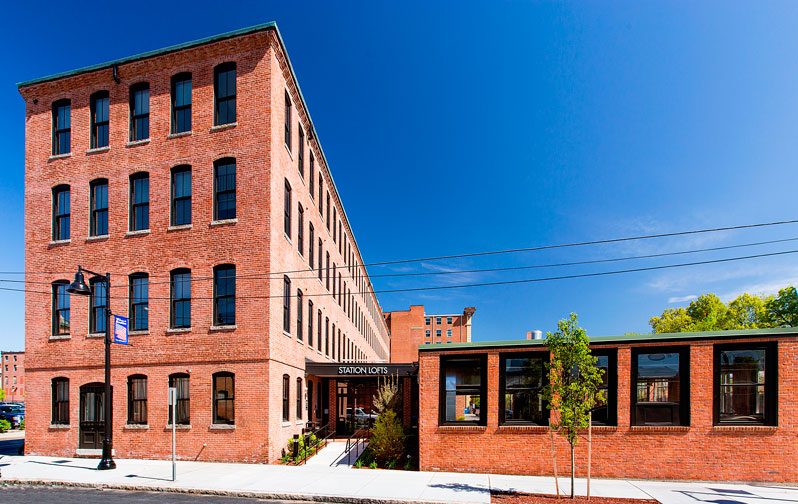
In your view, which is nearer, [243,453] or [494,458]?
[494,458]

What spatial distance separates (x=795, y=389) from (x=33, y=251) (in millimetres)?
27961

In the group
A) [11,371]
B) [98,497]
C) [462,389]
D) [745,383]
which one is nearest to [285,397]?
[462,389]

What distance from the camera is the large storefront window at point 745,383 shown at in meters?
14.7

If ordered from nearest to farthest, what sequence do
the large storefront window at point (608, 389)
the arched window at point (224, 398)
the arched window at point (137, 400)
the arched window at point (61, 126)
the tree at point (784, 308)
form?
the large storefront window at point (608, 389) < the arched window at point (224, 398) < the arched window at point (137, 400) < the arched window at point (61, 126) < the tree at point (784, 308)

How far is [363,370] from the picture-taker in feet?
68.3

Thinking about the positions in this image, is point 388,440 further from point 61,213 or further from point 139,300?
point 61,213

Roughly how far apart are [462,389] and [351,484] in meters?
4.62

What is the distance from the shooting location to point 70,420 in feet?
63.6

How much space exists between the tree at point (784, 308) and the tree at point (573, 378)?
54.1 m

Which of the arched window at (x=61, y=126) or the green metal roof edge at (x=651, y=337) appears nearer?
the green metal roof edge at (x=651, y=337)

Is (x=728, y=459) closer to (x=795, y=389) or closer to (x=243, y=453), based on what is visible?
(x=795, y=389)

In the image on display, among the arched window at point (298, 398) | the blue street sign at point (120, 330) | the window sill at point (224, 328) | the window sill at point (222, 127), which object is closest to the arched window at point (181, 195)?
the window sill at point (222, 127)

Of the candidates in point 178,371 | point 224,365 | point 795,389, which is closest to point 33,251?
point 178,371

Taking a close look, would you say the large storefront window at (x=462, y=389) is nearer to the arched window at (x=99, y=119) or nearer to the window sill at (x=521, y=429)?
the window sill at (x=521, y=429)
